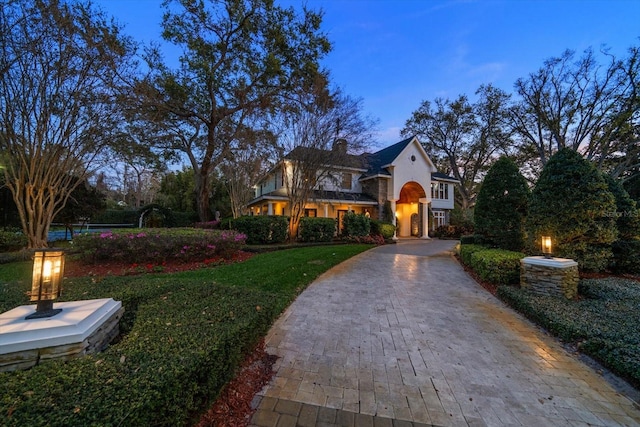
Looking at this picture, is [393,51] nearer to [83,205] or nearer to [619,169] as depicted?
[619,169]

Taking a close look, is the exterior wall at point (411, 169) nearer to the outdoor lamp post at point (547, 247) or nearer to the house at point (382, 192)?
the house at point (382, 192)

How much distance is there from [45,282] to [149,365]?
130 cm

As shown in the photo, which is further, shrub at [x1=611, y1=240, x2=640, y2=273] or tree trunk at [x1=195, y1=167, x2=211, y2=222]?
tree trunk at [x1=195, y1=167, x2=211, y2=222]

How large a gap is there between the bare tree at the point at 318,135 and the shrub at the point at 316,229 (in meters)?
0.61

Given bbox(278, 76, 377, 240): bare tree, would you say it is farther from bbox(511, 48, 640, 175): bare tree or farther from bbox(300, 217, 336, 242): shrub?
bbox(511, 48, 640, 175): bare tree

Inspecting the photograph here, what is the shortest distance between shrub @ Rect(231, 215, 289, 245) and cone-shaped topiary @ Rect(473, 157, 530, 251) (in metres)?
8.63

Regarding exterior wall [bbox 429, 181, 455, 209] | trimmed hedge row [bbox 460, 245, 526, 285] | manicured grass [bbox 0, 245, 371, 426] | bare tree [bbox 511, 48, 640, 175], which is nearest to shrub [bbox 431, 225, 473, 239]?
exterior wall [bbox 429, 181, 455, 209]

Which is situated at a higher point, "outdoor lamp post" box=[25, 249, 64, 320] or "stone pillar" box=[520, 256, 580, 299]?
"outdoor lamp post" box=[25, 249, 64, 320]

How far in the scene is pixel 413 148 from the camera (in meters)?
18.7

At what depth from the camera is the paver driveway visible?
2154 mm

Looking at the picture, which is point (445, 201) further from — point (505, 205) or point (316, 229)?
point (505, 205)

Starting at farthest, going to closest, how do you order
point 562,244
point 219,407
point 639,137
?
point 639,137 < point 562,244 < point 219,407

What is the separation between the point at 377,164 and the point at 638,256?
14492 millimetres

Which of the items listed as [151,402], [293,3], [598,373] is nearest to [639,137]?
[598,373]
